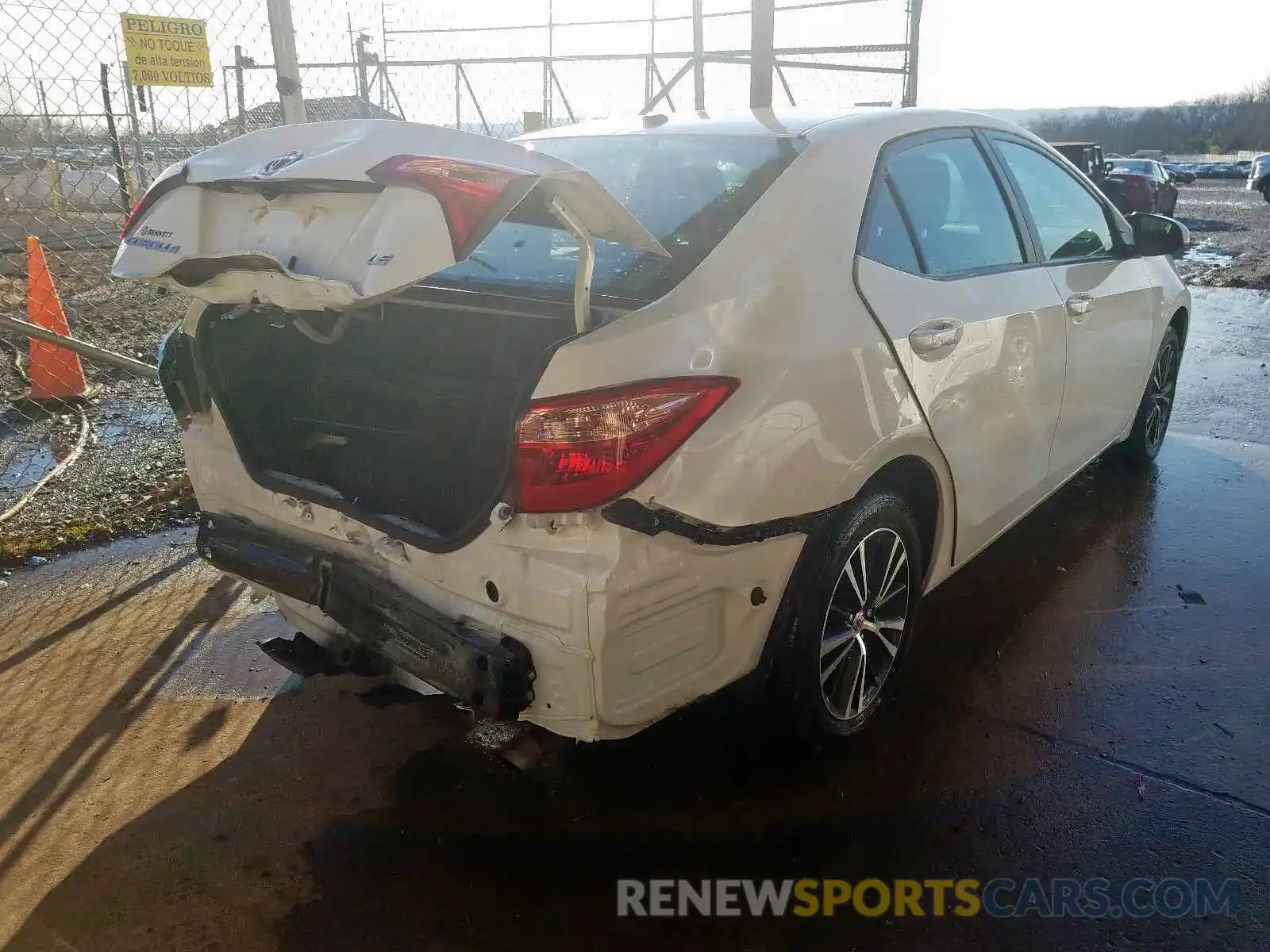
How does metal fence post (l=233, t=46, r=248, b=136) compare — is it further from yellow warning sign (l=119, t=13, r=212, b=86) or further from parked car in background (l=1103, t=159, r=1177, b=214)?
parked car in background (l=1103, t=159, r=1177, b=214)

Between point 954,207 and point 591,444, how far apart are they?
70.7 inches

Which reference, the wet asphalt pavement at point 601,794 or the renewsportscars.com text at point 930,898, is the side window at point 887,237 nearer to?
the wet asphalt pavement at point 601,794

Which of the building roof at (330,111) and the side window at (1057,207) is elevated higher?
the building roof at (330,111)

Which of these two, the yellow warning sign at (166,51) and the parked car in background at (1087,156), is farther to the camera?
the parked car in background at (1087,156)

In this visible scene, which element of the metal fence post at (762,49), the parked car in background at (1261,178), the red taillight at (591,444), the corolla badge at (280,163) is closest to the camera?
the red taillight at (591,444)

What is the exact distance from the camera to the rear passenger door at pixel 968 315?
8.79ft

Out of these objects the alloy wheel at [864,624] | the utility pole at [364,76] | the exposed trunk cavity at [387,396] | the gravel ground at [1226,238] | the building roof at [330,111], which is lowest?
the gravel ground at [1226,238]

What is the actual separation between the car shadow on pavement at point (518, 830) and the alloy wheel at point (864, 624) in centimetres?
19

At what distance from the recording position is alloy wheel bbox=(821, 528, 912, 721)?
2629 mm

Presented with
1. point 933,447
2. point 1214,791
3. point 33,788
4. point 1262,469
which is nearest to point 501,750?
point 33,788

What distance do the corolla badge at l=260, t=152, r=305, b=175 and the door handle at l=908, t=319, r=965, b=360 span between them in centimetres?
163

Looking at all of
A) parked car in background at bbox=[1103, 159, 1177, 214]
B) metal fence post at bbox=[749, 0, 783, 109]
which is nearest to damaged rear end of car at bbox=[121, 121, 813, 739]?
metal fence post at bbox=[749, 0, 783, 109]

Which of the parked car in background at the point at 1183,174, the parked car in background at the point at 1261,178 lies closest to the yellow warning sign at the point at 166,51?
the parked car in background at the point at 1261,178

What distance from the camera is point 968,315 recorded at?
2.89 meters
